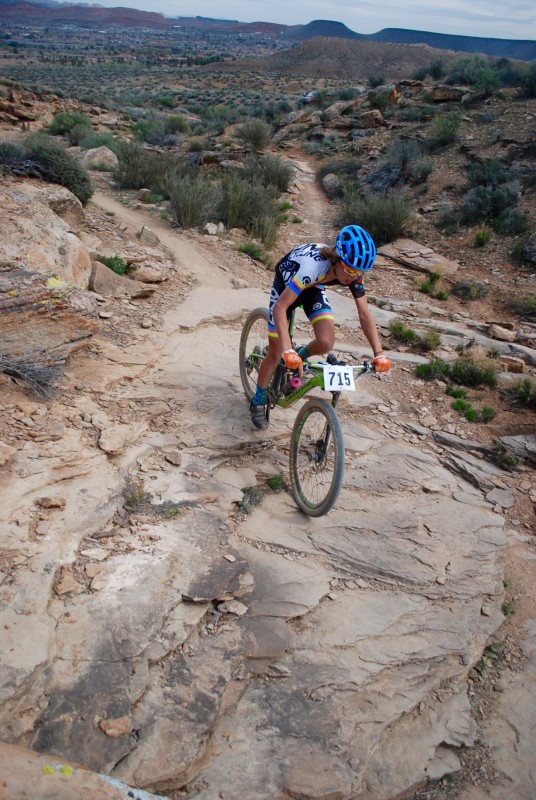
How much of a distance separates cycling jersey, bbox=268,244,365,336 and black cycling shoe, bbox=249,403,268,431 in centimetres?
70

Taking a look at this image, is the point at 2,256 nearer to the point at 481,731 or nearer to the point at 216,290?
the point at 216,290

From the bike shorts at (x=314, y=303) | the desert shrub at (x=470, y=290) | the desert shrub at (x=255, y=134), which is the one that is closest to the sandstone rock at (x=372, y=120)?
the desert shrub at (x=255, y=134)

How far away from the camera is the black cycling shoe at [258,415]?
454 cm

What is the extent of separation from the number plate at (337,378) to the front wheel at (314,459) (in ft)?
0.52

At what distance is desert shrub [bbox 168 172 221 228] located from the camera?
9.29 metres

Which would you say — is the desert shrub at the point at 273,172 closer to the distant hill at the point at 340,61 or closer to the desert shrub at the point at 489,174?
the desert shrub at the point at 489,174

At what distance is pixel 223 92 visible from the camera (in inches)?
1443

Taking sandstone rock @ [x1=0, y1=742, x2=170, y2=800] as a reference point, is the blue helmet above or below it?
above

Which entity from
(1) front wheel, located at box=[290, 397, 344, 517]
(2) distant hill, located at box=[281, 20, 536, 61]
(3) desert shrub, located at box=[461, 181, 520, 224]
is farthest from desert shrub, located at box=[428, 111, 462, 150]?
(2) distant hill, located at box=[281, 20, 536, 61]

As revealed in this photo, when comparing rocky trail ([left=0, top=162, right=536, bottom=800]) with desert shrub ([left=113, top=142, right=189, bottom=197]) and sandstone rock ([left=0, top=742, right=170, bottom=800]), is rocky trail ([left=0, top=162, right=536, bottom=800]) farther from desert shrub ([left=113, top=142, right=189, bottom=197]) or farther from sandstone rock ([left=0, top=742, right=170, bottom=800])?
desert shrub ([left=113, top=142, right=189, bottom=197])

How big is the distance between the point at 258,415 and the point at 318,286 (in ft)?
3.85

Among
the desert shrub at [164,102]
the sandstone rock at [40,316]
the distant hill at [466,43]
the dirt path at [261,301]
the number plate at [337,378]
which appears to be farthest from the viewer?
the distant hill at [466,43]

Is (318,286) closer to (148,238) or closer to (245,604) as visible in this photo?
(245,604)

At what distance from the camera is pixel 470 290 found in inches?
345
